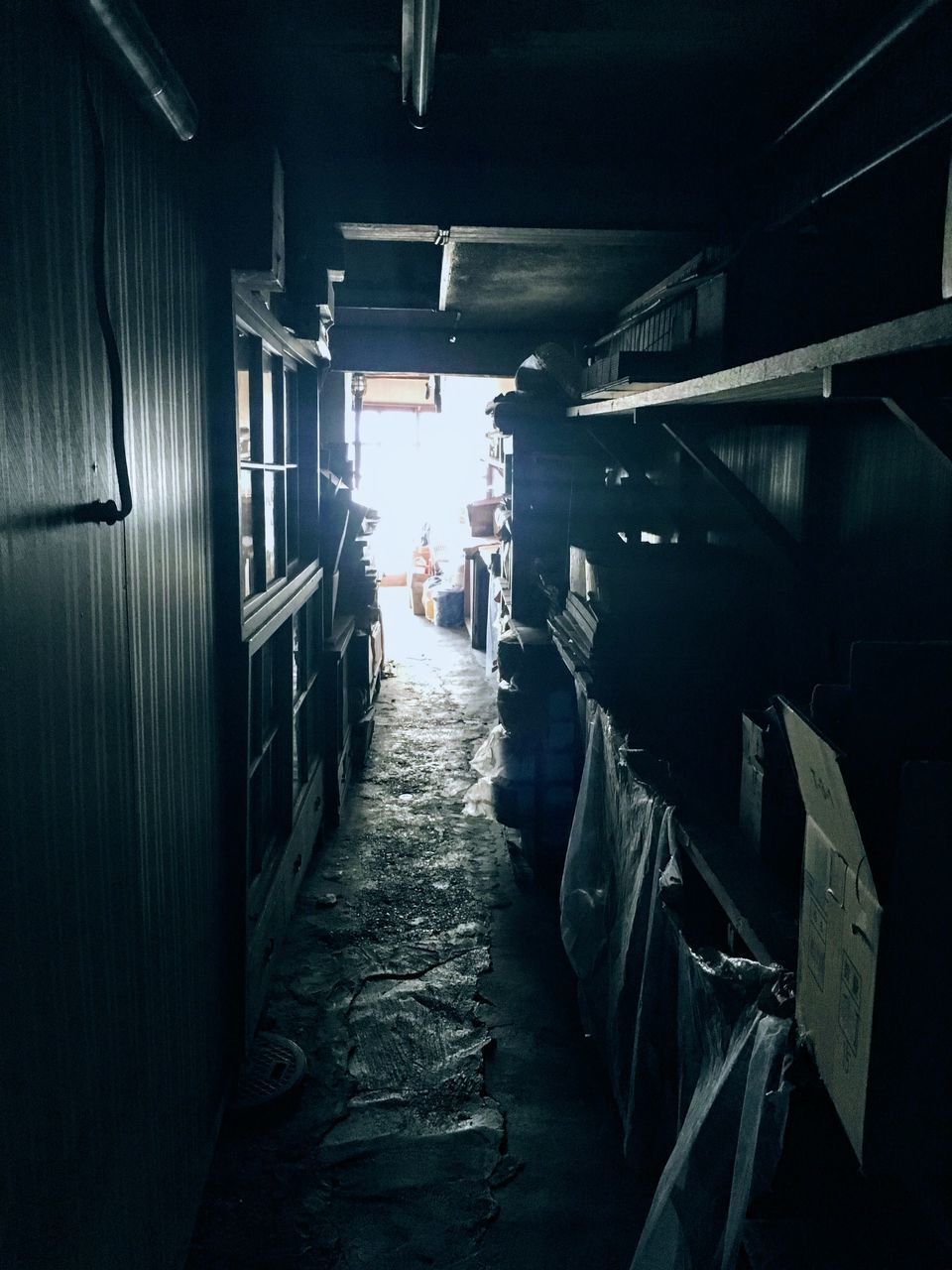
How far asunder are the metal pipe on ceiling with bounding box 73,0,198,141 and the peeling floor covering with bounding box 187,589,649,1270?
3.32 meters

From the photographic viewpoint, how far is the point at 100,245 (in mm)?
1773

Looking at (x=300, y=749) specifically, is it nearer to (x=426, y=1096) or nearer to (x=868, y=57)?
(x=426, y=1096)

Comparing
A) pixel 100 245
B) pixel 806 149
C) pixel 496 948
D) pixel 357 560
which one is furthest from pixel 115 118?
pixel 357 560

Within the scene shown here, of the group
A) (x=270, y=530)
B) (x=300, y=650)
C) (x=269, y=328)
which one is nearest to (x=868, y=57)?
(x=269, y=328)

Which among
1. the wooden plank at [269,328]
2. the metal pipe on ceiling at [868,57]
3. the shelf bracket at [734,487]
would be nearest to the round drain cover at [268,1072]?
the shelf bracket at [734,487]

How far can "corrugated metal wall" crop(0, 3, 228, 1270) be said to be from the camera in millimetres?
1509

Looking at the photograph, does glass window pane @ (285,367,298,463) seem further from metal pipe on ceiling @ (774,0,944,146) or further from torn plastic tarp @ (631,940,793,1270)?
torn plastic tarp @ (631,940,793,1270)

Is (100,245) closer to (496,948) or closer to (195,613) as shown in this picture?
(195,613)

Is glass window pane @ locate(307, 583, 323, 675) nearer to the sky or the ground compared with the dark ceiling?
nearer to the ground

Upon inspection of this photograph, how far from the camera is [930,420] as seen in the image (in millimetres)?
1640

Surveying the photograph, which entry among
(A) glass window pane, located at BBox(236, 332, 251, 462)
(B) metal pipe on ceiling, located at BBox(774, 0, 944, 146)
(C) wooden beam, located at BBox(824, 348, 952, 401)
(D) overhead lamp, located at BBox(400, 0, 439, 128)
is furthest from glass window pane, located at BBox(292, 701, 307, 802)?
(C) wooden beam, located at BBox(824, 348, 952, 401)

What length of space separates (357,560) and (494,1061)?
15.4 ft

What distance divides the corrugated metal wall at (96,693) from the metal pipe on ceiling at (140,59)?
60 millimetres

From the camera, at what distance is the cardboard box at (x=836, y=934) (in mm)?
1334
